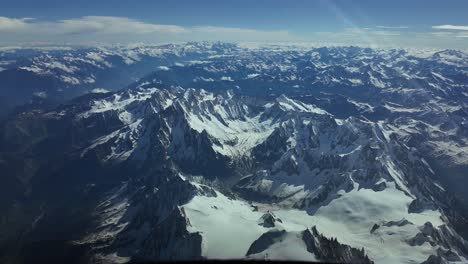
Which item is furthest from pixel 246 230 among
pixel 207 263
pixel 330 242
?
pixel 207 263

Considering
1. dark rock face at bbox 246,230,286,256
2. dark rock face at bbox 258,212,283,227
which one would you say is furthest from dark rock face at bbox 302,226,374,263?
dark rock face at bbox 258,212,283,227

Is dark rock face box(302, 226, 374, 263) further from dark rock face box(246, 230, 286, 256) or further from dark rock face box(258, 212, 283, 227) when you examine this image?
dark rock face box(258, 212, 283, 227)

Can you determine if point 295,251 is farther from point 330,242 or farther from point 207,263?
point 207,263

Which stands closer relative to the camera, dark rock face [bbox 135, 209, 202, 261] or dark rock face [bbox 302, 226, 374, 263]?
dark rock face [bbox 302, 226, 374, 263]

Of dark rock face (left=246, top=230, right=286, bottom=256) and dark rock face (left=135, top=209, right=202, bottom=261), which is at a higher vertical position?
dark rock face (left=246, top=230, right=286, bottom=256)

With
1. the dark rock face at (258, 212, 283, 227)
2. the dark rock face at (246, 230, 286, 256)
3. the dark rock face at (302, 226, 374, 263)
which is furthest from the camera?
the dark rock face at (258, 212, 283, 227)

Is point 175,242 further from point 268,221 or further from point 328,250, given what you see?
point 328,250

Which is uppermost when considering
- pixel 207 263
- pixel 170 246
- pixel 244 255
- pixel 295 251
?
pixel 207 263

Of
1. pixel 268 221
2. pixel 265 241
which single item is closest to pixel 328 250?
pixel 265 241
